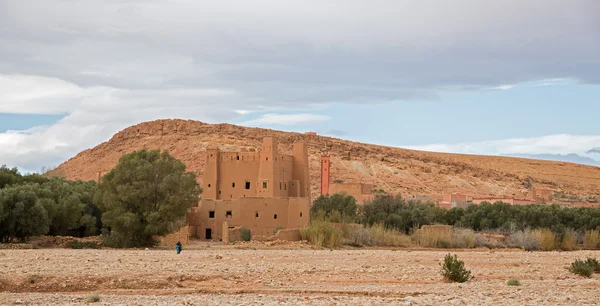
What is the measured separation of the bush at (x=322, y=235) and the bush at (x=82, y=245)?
33.2 ft

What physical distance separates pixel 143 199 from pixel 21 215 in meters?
5.35

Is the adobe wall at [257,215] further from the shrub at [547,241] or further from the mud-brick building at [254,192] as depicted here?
the shrub at [547,241]

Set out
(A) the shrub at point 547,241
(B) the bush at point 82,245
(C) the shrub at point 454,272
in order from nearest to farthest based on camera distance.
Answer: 1. (C) the shrub at point 454,272
2. (B) the bush at point 82,245
3. (A) the shrub at point 547,241

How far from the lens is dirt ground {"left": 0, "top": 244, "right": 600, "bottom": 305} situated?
17.5 metres

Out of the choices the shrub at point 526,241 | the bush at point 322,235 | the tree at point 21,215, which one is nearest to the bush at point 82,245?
the tree at point 21,215

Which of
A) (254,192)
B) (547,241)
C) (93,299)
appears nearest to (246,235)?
(547,241)

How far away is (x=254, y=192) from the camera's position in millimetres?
60875

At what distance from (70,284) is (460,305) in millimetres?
10196

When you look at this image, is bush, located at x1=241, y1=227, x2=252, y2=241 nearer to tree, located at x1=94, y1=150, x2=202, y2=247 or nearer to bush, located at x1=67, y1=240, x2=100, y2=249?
tree, located at x1=94, y1=150, x2=202, y2=247

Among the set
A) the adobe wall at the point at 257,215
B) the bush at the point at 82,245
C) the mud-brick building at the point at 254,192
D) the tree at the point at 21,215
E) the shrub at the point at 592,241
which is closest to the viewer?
the bush at the point at 82,245

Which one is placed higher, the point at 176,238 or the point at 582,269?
the point at 176,238

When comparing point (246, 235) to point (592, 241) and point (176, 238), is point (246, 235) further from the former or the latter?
point (592, 241)

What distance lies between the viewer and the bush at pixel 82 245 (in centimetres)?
3484

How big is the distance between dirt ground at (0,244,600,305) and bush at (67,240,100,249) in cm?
533
